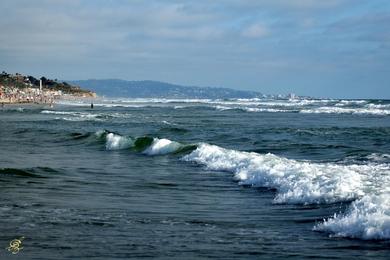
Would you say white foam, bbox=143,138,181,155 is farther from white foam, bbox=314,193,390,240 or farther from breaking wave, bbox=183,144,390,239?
white foam, bbox=314,193,390,240

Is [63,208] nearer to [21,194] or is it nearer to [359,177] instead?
[21,194]

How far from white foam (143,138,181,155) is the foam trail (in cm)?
503

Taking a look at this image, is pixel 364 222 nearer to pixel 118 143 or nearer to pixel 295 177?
pixel 295 177

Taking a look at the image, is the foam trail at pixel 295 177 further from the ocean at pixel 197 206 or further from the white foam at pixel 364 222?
the white foam at pixel 364 222

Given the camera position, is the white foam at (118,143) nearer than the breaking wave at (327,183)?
No

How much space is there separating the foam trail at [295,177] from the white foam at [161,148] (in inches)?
198

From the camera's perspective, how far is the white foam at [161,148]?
2709 cm

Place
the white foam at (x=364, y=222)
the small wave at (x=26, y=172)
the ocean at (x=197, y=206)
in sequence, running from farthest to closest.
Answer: the small wave at (x=26, y=172) → the white foam at (x=364, y=222) → the ocean at (x=197, y=206)

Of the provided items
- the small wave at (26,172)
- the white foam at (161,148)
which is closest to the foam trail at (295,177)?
the white foam at (161,148)

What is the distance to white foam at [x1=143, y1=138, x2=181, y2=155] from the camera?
27.1 metres

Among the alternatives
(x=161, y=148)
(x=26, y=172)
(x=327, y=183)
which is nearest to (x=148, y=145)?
(x=161, y=148)

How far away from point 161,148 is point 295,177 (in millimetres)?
12866

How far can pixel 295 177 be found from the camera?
15.3 meters

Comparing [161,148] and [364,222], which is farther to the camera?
[161,148]
